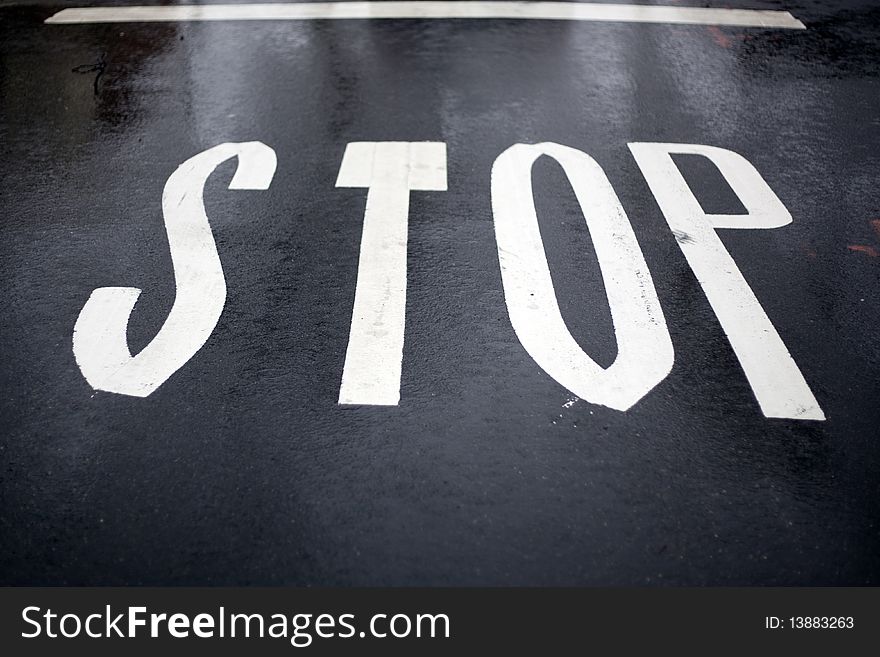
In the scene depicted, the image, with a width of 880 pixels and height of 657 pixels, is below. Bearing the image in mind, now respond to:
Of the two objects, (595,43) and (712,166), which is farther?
(595,43)

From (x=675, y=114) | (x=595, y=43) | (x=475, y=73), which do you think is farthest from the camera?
(x=595, y=43)

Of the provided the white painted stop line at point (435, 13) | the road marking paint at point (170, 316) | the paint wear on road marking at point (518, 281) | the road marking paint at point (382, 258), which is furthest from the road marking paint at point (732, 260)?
the white painted stop line at point (435, 13)

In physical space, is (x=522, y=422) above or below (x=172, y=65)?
below

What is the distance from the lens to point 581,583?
12.2 feet

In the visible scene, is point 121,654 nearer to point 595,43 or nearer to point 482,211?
point 482,211

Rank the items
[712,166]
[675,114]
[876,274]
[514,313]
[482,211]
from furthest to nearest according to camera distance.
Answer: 1. [675,114]
2. [712,166]
3. [482,211]
4. [876,274]
5. [514,313]

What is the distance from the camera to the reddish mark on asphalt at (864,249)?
582 cm

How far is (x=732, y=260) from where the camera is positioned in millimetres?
5707

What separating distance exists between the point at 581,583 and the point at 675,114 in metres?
5.16

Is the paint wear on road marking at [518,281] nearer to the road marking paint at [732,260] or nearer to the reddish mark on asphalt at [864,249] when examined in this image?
the road marking paint at [732,260]

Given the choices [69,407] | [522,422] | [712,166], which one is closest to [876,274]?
[712,166]

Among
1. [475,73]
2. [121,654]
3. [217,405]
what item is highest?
Result: [475,73]

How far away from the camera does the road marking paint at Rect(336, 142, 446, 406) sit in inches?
188

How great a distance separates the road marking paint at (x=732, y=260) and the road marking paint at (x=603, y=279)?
1.26 feet
